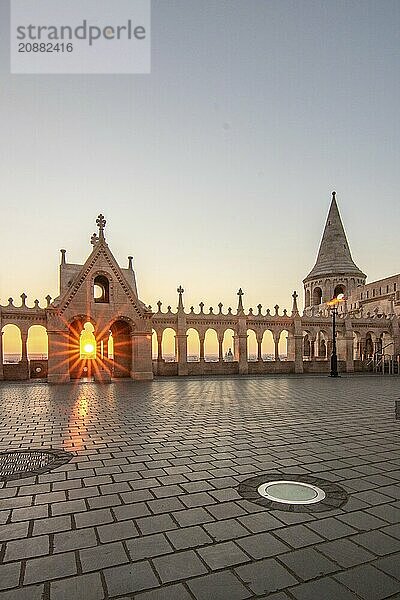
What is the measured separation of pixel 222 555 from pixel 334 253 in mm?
56525

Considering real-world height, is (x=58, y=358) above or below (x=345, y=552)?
above

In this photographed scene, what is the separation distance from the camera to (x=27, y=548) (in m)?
4.14

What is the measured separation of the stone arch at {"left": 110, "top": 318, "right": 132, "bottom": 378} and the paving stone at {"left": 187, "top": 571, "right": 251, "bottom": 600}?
23562mm

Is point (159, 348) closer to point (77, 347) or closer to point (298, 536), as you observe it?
point (77, 347)

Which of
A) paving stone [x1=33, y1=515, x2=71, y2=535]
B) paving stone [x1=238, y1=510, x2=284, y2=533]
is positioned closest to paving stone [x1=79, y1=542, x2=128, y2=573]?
paving stone [x1=33, y1=515, x2=71, y2=535]

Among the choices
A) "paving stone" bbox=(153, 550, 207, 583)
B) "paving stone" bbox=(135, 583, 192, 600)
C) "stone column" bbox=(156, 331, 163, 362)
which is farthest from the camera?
"stone column" bbox=(156, 331, 163, 362)

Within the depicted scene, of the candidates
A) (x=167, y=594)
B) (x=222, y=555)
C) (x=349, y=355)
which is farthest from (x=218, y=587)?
(x=349, y=355)

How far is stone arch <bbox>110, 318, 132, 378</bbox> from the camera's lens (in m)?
27.1

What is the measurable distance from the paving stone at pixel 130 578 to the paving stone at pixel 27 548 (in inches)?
33.2

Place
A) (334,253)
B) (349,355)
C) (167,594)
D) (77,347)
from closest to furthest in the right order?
(167,594)
(77,347)
(349,355)
(334,253)

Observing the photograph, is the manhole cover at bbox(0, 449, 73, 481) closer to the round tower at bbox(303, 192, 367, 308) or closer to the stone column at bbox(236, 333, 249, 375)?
the stone column at bbox(236, 333, 249, 375)

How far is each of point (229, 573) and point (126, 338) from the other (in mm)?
24233

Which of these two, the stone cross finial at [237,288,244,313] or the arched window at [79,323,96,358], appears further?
the stone cross finial at [237,288,244,313]

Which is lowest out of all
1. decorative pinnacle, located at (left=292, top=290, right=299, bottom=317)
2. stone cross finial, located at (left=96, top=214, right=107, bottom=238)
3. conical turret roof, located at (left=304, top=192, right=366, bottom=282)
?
decorative pinnacle, located at (left=292, top=290, right=299, bottom=317)
